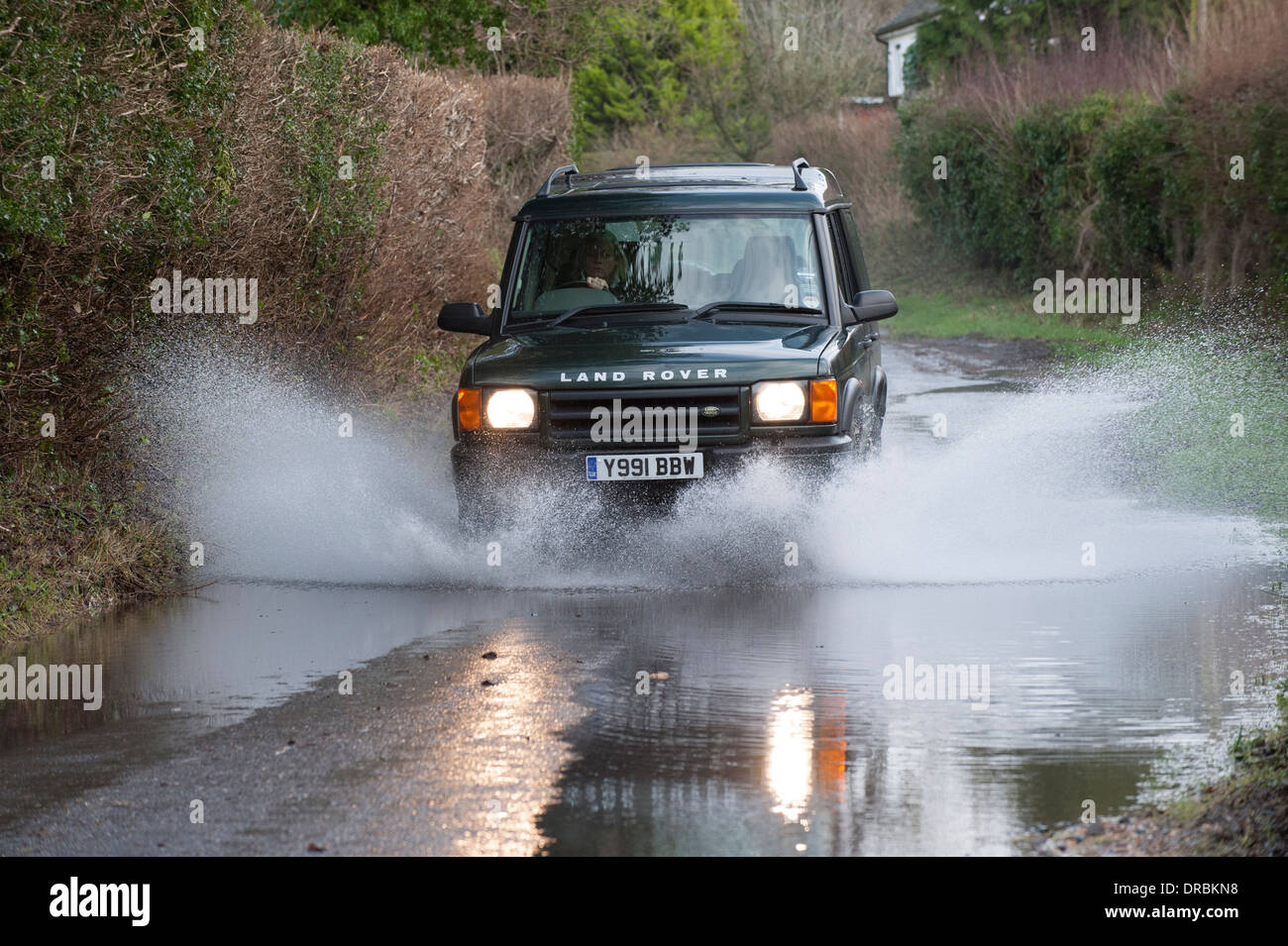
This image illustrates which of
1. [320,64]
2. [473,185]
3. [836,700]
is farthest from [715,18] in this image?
[836,700]

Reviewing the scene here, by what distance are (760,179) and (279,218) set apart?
393 centimetres

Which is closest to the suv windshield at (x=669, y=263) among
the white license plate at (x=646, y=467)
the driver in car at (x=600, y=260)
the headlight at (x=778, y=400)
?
the driver in car at (x=600, y=260)

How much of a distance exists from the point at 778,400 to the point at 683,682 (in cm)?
256

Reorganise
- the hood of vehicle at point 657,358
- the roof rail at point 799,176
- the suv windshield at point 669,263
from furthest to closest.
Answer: the roof rail at point 799,176
the suv windshield at point 669,263
the hood of vehicle at point 657,358

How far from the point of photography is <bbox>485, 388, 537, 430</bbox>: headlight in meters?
9.59

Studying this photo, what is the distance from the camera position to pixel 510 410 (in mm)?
9609

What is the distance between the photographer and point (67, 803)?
575 centimetres

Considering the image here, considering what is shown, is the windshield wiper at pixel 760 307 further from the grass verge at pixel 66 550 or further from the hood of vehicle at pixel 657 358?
the grass verge at pixel 66 550

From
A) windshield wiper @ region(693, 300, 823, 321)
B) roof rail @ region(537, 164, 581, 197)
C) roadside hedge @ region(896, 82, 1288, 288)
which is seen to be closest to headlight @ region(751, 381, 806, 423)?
windshield wiper @ region(693, 300, 823, 321)

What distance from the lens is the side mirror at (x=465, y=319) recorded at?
10.5m

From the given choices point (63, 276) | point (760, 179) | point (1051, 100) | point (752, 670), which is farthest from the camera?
point (1051, 100)

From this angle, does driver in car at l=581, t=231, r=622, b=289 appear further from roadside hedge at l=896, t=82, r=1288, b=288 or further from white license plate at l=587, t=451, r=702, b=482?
roadside hedge at l=896, t=82, r=1288, b=288

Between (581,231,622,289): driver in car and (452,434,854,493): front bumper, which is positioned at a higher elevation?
(581,231,622,289): driver in car
